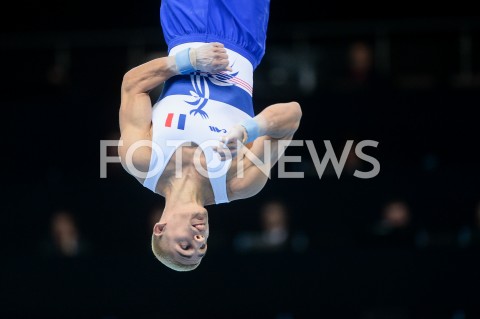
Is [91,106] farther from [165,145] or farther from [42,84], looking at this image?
[165,145]

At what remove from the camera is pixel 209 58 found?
19.5 ft

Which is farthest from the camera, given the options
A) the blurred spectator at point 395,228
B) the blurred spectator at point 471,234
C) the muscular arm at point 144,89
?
the blurred spectator at point 395,228

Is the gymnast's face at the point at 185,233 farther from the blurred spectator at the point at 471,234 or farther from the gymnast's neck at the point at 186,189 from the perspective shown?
the blurred spectator at the point at 471,234

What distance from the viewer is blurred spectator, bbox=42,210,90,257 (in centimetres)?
987

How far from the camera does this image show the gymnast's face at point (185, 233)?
5.83 m

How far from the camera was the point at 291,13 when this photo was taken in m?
11.8

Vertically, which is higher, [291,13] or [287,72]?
[291,13]

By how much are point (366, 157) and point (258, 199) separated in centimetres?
132

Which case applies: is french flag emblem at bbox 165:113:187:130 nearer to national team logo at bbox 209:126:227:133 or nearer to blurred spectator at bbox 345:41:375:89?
national team logo at bbox 209:126:227:133

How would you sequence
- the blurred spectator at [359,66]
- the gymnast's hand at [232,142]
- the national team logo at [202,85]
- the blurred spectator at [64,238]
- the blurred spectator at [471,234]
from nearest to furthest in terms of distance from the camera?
the gymnast's hand at [232,142]
the national team logo at [202,85]
the blurred spectator at [471,234]
the blurred spectator at [64,238]
the blurred spectator at [359,66]

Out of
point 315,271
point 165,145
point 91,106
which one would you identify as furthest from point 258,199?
point 165,145

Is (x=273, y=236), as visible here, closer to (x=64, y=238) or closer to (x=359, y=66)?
(x=359, y=66)

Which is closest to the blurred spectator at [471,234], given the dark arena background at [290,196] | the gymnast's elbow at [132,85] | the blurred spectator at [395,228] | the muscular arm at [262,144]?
the dark arena background at [290,196]

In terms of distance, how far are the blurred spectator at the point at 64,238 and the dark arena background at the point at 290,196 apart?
0.07 ft
